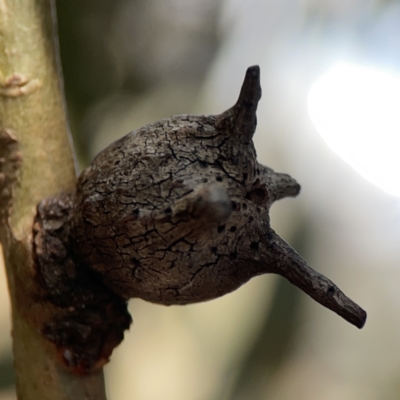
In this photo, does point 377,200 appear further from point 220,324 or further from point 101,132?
point 101,132

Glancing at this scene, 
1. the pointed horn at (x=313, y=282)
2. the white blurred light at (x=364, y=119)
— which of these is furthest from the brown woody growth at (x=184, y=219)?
the white blurred light at (x=364, y=119)

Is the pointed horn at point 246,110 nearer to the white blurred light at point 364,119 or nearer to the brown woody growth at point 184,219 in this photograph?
the brown woody growth at point 184,219

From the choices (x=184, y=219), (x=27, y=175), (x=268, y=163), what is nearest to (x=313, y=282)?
(x=184, y=219)

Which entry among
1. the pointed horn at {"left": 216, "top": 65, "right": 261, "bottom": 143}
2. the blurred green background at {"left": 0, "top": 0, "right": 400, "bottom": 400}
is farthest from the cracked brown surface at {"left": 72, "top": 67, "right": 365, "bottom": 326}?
the blurred green background at {"left": 0, "top": 0, "right": 400, "bottom": 400}

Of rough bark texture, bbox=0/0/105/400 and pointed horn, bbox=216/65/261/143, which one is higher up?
pointed horn, bbox=216/65/261/143

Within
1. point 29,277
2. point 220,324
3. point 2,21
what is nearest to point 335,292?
point 29,277

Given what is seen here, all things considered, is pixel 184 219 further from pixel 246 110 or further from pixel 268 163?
pixel 268 163

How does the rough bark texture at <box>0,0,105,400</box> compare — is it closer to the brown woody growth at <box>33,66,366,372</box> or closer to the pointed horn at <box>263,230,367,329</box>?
the brown woody growth at <box>33,66,366,372</box>
